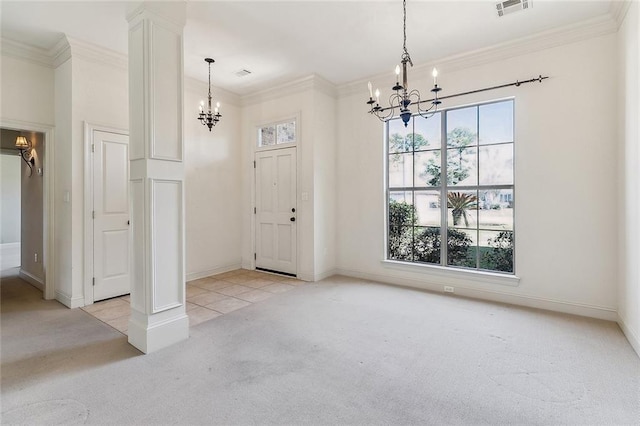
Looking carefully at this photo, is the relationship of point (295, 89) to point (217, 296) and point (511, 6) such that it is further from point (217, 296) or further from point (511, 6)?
point (217, 296)

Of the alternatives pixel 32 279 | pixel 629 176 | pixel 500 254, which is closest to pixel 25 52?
pixel 32 279

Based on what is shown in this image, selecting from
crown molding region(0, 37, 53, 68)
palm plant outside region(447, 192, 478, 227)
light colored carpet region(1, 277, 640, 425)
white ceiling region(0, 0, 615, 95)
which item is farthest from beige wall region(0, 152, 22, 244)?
palm plant outside region(447, 192, 478, 227)

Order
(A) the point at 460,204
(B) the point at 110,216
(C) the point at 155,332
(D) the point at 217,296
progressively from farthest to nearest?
(A) the point at 460,204
(D) the point at 217,296
(B) the point at 110,216
(C) the point at 155,332

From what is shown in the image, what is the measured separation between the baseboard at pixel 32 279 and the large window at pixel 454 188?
4972 mm

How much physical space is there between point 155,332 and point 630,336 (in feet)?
13.1

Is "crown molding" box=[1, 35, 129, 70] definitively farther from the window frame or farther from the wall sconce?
the window frame

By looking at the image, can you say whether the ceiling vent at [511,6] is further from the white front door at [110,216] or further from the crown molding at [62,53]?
the white front door at [110,216]

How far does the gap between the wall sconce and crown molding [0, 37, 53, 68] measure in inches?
56.6

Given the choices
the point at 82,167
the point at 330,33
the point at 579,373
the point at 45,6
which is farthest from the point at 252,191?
the point at 579,373

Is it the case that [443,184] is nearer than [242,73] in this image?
Yes

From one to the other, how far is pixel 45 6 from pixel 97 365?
10.7 feet

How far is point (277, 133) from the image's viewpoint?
531cm

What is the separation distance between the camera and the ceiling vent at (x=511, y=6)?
9.78 ft

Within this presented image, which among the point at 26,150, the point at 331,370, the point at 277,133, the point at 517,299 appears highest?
the point at 277,133
